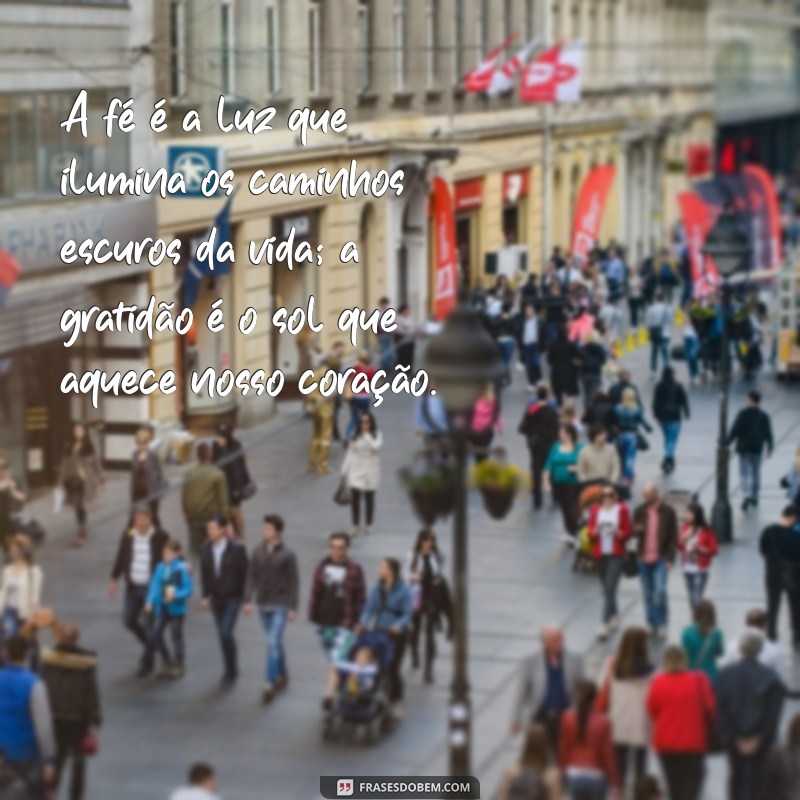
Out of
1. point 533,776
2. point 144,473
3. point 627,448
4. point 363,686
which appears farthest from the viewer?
point 627,448

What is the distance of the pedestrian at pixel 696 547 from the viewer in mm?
21812

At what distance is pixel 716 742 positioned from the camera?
1616 centimetres

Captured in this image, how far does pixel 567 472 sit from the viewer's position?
2550cm

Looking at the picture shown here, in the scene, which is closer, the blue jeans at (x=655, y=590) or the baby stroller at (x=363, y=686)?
the baby stroller at (x=363, y=686)

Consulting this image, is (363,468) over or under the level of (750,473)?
over

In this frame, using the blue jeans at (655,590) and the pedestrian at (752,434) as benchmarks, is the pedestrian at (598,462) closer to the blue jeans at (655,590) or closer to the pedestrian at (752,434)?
the blue jeans at (655,590)

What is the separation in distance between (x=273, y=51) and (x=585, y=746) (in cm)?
2379

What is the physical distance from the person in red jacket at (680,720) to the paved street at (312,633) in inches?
42.4

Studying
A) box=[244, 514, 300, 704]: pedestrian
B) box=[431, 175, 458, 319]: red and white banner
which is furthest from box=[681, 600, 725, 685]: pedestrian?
box=[431, 175, 458, 319]: red and white banner

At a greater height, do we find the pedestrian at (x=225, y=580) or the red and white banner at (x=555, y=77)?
the red and white banner at (x=555, y=77)

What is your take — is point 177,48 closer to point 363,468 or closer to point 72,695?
point 363,468

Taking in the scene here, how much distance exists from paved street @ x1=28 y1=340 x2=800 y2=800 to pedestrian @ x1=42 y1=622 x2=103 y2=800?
0.46m

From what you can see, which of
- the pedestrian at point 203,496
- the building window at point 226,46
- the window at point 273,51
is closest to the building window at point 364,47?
the window at point 273,51

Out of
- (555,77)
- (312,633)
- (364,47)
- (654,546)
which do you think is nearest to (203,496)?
(312,633)
